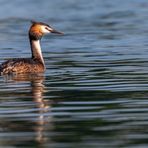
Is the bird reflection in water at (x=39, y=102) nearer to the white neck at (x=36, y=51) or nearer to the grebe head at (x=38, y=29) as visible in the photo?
the white neck at (x=36, y=51)

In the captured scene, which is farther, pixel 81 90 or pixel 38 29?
pixel 38 29

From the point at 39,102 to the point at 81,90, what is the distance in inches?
54.0

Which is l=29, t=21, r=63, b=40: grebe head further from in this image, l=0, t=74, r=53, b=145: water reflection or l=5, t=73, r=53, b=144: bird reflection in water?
l=0, t=74, r=53, b=145: water reflection

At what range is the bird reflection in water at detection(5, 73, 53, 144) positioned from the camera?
10.4 meters

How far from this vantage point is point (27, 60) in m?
17.8

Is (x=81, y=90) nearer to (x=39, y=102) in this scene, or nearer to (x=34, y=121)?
(x=39, y=102)

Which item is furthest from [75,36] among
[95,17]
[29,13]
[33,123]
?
[33,123]

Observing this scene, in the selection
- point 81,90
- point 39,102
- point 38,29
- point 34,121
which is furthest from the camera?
point 38,29

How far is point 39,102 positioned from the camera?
42.1 ft

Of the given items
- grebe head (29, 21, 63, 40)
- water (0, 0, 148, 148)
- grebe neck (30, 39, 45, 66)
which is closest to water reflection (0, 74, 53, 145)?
water (0, 0, 148, 148)

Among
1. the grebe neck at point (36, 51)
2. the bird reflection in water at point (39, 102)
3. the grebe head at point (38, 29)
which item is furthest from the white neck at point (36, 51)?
the bird reflection in water at point (39, 102)

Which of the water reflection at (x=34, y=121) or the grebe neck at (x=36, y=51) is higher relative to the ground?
the grebe neck at (x=36, y=51)

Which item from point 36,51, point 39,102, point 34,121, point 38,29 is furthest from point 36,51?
point 34,121

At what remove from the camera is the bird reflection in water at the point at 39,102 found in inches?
408
